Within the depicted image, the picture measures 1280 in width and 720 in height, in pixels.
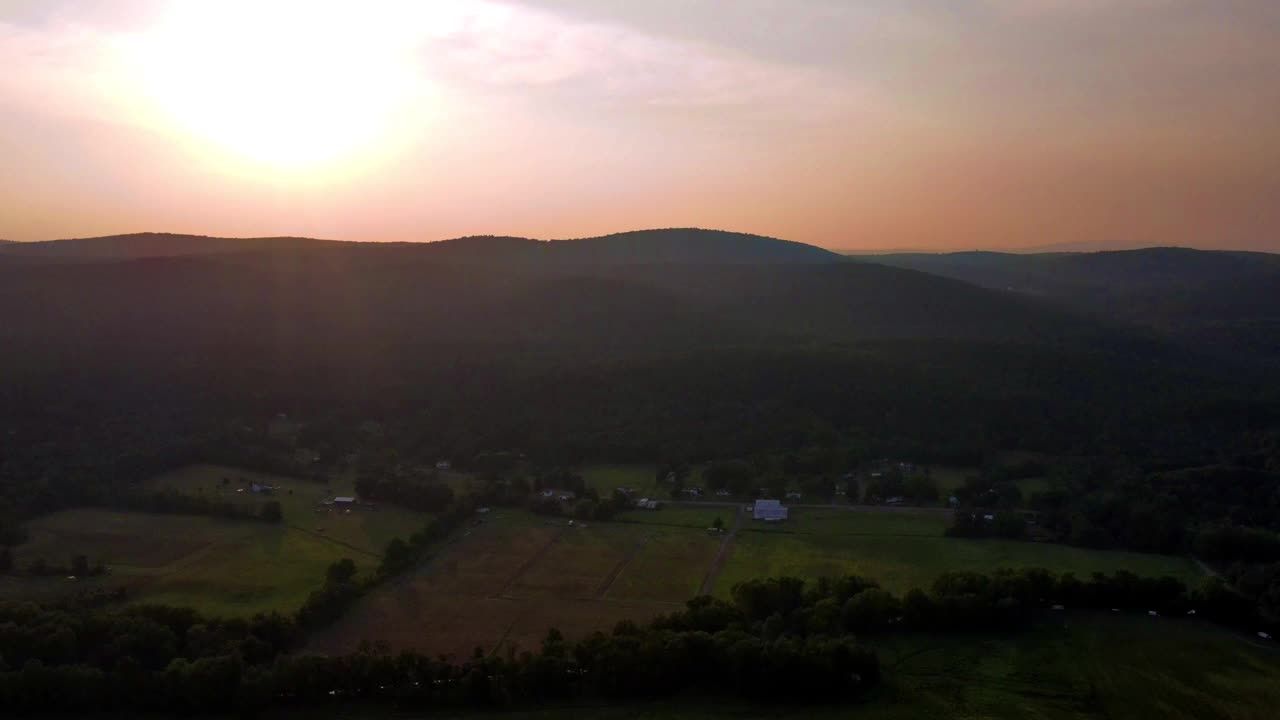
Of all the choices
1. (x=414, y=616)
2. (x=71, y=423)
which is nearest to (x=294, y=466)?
(x=71, y=423)

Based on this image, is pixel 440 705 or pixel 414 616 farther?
pixel 414 616

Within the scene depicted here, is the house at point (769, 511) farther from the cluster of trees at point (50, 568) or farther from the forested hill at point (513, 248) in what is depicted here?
the forested hill at point (513, 248)

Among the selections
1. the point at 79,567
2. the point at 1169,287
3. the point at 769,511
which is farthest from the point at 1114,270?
the point at 79,567

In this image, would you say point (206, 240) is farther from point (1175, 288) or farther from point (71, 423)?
point (1175, 288)

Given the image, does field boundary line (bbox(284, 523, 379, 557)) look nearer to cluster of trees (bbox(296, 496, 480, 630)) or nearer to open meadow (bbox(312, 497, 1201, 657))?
cluster of trees (bbox(296, 496, 480, 630))

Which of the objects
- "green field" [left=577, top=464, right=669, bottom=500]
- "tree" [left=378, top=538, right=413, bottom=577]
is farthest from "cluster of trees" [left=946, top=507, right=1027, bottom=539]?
"tree" [left=378, top=538, right=413, bottom=577]

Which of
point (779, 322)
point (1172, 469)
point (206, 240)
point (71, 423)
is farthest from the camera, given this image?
point (206, 240)
